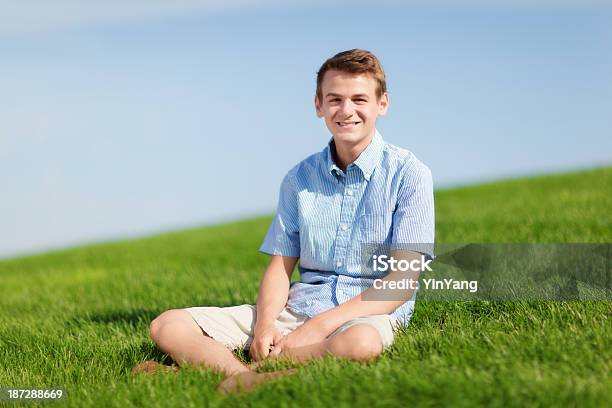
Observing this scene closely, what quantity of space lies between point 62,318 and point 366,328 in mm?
4272

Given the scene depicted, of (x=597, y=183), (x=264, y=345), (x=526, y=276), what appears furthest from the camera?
(x=597, y=183)

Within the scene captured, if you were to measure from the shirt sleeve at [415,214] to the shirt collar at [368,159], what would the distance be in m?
0.23

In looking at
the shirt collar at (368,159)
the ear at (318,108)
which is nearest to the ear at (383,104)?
the shirt collar at (368,159)

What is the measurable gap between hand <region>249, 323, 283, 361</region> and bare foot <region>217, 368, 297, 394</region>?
0.52m

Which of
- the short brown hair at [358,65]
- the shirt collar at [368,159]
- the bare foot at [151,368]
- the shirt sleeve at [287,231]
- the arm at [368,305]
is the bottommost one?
the bare foot at [151,368]

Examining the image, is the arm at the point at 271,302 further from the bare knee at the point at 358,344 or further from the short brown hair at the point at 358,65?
the short brown hair at the point at 358,65

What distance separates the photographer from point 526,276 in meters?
6.44

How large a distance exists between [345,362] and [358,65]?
1890 mm

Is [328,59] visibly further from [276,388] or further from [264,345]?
[276,388]

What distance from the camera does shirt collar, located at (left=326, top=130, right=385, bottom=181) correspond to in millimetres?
5031

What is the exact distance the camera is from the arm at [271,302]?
4.79 metres

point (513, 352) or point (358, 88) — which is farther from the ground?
point (358, 88)

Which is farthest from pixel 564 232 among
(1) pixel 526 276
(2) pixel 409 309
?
(2) pixel 409 309

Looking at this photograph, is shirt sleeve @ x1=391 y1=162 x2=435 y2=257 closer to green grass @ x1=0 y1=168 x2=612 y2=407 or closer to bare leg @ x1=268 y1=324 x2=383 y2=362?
green grass @ x1=0 y1=168 x2=612 y2=407
